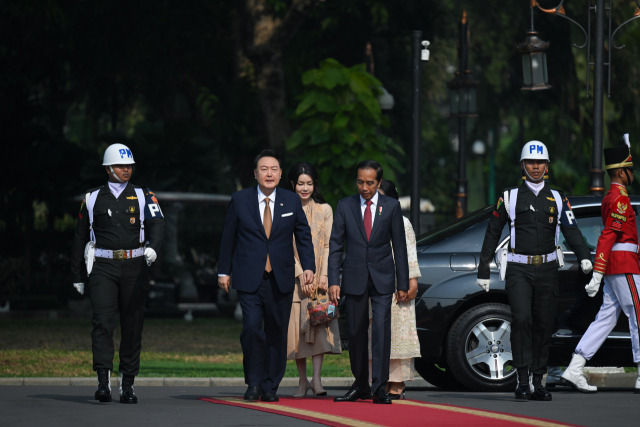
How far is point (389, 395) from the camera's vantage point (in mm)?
11625

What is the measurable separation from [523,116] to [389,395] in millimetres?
25186

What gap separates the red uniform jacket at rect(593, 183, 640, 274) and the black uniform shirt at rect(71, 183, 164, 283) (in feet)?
12.4

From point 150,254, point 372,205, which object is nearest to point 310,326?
point 372,205

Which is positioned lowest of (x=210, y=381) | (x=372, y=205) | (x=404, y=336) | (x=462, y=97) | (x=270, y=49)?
(x=210, y=381)

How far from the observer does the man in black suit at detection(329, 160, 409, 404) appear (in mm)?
11117

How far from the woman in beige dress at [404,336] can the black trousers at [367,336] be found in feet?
1.08

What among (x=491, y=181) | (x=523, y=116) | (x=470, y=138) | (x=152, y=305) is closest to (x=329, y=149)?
(x=152, y=305)

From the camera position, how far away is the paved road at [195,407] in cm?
991

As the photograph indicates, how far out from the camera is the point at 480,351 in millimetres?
12633

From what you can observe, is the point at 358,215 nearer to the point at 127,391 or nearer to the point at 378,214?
the point at 378,214

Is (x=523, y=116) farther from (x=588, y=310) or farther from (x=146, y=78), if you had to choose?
(x=588, y=310)

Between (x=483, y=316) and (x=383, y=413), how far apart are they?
2605 mm

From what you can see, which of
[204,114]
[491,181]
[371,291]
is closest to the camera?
[371,291]

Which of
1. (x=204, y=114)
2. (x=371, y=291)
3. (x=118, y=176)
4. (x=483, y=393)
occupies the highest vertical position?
(x=204, y=114)
